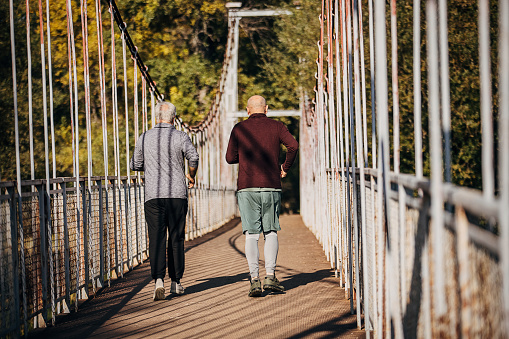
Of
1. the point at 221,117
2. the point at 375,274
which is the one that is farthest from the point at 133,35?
the point at 375,274

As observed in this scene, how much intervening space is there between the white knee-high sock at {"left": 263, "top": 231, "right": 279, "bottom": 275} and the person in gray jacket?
A: 661 mm

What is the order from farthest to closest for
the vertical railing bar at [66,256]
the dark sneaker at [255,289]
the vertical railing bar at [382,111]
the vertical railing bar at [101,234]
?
the vertical railing bar at [101,234], the dark sneaker at [255,289], the vertical railing bar at [66,256], the vertical railing bar at [382,111]

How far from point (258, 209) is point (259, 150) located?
0.45 meters

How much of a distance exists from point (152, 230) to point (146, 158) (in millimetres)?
549

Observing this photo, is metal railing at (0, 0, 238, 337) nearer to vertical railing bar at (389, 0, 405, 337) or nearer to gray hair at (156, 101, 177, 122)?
gray hair at (156, 101, 177, 122)

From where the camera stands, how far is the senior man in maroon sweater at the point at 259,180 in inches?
252

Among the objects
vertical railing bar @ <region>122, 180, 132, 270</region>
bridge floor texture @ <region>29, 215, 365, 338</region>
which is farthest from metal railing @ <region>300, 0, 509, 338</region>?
vertical railing bar @ <region>122, 180, 132, 270</region>

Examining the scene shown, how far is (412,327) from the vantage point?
10.2ft

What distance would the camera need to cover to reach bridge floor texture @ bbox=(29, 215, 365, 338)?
16.1 feet

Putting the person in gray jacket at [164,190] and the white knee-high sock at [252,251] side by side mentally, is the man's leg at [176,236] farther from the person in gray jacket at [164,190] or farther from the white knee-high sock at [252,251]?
the white knee-high sock at [252,251]

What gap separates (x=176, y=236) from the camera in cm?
655

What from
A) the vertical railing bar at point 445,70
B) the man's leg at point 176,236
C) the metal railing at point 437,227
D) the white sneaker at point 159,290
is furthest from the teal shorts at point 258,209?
the vertical railing bar at point 445,70

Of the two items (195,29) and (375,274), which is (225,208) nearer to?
(195,29)

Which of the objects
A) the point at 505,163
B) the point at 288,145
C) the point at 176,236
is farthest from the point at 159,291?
the point at 505,163
